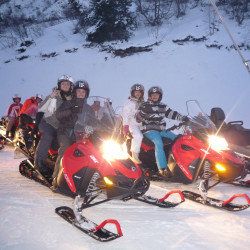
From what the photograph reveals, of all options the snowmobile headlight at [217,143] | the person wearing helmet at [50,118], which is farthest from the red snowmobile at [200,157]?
the person wearing helmet at [50,118]

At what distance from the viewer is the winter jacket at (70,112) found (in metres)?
3.86

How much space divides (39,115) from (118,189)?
2.38 metres

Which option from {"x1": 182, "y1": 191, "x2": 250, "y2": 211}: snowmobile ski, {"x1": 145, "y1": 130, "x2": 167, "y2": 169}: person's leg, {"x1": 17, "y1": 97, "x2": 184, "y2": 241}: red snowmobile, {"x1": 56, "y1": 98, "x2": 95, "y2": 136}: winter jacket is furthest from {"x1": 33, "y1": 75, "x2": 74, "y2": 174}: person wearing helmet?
{"x1": 182, "y1": 191, "x2": 250, "y2": 211}: snowmobile ski

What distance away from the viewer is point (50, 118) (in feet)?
15.7

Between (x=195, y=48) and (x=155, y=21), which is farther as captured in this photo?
(x=155, y=21)

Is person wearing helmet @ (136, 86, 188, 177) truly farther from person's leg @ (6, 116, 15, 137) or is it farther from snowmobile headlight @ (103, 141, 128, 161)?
person's leg @ (6, 116, 15, 137)

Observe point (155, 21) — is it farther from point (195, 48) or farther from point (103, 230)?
point (103, 230)

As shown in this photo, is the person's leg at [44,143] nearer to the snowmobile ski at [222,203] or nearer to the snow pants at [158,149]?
the snow pants at [158,149]

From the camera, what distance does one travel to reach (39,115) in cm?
517

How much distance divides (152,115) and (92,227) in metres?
3.10

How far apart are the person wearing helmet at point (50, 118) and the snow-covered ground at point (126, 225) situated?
0.49 metres

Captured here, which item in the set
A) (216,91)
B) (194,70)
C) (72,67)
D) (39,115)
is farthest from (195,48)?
(39,115)

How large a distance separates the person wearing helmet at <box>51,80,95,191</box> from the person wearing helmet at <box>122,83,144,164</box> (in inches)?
57.0

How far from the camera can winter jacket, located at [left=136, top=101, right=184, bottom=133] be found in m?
5.74
